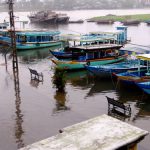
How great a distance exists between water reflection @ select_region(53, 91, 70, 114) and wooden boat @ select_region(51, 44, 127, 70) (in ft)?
24.7

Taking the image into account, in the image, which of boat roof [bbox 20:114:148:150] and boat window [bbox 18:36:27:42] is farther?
boat window [bbox 18:36:27:42]

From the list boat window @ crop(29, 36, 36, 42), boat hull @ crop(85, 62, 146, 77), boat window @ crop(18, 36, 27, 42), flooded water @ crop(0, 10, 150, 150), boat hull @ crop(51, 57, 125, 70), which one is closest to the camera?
flooded water @ crop(0, 10, 150, 150)

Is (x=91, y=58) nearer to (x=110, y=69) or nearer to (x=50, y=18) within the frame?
(x=110, y=69)

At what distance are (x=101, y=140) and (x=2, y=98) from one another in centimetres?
1388

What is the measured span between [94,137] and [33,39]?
38042 mm

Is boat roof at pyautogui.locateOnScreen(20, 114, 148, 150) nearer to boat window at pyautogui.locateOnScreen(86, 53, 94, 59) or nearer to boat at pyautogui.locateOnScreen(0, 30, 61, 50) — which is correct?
boat window at pyautogui.locateOnScreen(86, 53, 94, 59)

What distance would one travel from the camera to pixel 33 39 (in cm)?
4591

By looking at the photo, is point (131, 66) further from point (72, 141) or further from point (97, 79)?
point (72, 141)

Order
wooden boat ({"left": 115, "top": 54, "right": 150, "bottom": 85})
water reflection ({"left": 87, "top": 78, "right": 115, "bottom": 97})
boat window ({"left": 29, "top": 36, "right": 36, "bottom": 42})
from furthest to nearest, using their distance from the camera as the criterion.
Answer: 1. boat window ({"left": 29, "top": 36, "right": 36, "bottom": 42})
2. water reflection ({"left": 87, "top": 78, "right": 115, "bottom": 97})
3. wooden boat ({"left": 115, "top": 54, "right": 150, "bottom": 85})

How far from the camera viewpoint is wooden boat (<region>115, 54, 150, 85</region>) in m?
22.7

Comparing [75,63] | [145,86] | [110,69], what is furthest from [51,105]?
[75,63]

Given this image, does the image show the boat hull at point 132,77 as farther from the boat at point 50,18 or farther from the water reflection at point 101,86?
the boat at point 50,18

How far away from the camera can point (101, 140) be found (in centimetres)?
887

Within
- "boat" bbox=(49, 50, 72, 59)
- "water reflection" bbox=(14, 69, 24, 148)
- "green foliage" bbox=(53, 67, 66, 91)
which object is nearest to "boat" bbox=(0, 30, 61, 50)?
"boat" bbox=(49, 50, 72, 59)
